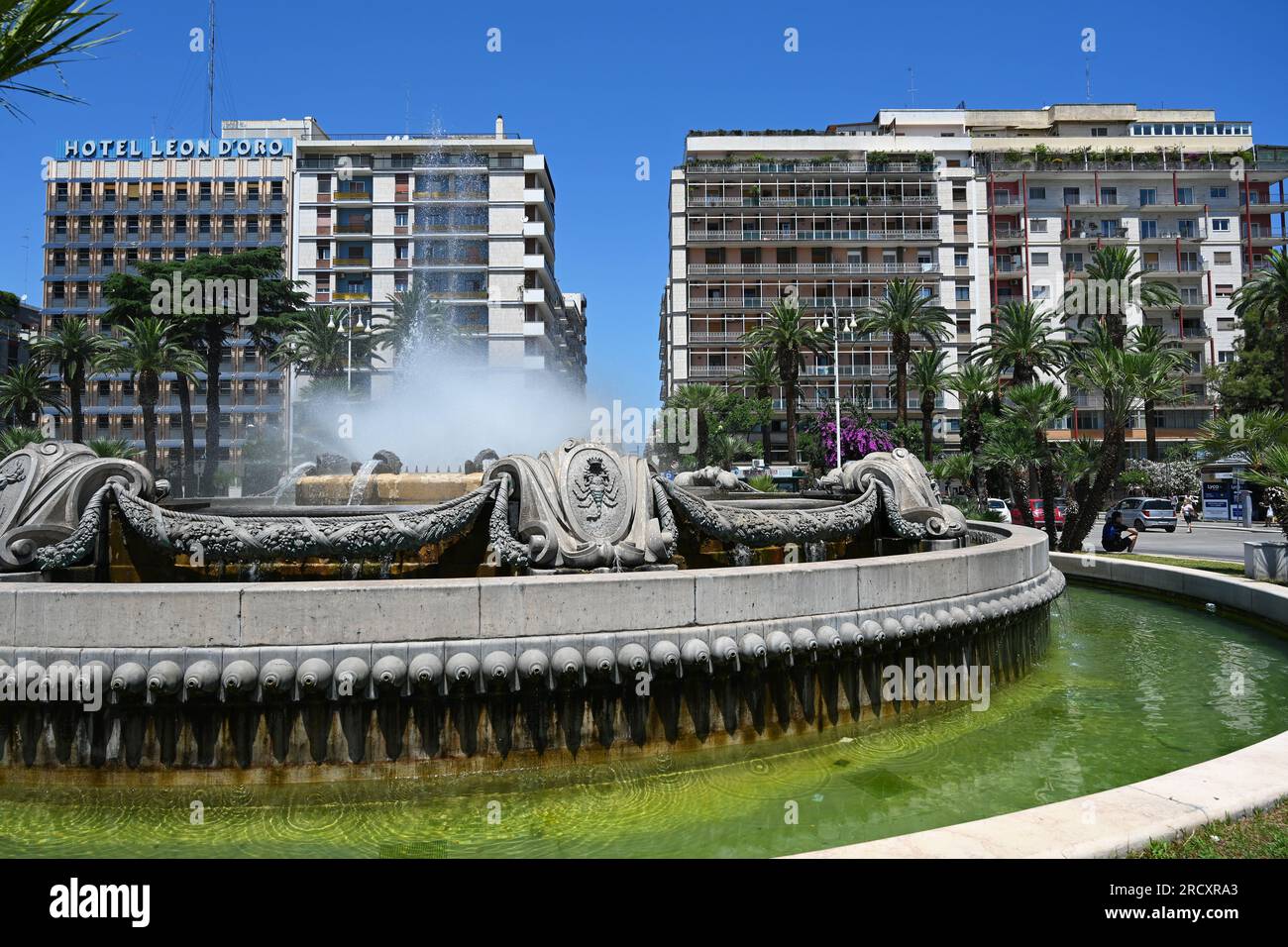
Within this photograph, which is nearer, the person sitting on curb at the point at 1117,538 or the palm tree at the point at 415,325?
the person sitting on curb at the point at 1117,538

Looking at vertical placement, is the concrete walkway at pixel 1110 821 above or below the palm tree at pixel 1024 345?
below

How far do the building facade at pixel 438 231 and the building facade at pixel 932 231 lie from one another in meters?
13.4

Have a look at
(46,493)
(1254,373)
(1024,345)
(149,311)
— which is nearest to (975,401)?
(1024,345)

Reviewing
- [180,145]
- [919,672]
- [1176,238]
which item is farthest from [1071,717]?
[180,145]

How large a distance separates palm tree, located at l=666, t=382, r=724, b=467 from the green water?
49.0 meters

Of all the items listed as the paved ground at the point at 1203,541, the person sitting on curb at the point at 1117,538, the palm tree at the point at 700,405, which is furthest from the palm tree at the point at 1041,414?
the palm tree at the point at 700,405

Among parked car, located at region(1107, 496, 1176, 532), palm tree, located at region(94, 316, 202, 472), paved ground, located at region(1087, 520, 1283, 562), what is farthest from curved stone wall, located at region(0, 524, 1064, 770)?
palm tree, located at region(94, 316, 202, 472)

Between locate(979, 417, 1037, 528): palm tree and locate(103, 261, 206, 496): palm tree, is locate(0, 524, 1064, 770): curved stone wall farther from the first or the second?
locate(103, 261, 206, 496): palm tree

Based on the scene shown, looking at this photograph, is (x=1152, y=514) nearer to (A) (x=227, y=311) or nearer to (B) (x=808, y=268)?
(B) (x=808, y=268)

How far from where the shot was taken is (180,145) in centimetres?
7475

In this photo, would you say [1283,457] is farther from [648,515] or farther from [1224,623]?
[648,515]

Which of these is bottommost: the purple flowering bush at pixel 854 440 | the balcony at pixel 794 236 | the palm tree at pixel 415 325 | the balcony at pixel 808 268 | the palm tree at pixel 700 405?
the purple flowering bush at pixel 854 440

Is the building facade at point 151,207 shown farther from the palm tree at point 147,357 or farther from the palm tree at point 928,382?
the palm tree at point 928,382

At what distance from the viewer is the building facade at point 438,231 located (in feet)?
229
